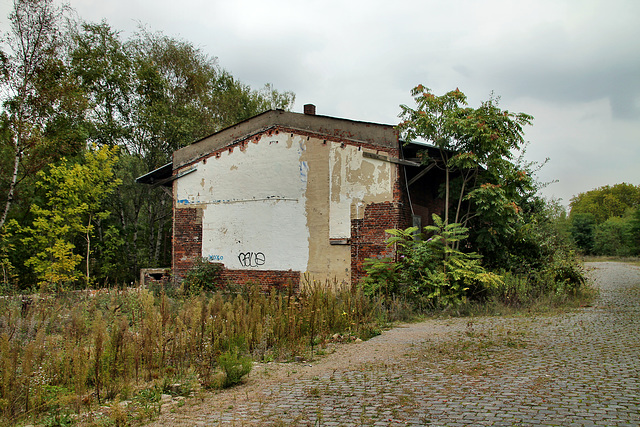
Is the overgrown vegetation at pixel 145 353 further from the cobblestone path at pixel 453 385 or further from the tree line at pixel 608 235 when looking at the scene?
the tree line at pixel 608 235

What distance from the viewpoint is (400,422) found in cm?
406

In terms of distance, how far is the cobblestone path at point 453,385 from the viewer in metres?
4.18

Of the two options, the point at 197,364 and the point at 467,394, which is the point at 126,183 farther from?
the point at 467,394

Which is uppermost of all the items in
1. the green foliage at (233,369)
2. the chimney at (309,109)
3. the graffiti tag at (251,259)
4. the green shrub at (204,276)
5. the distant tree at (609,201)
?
the distant tree at (609,201)

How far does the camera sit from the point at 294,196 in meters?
14.8

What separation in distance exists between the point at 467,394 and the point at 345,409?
4.35 ft

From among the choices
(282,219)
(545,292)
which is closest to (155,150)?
(282,219)

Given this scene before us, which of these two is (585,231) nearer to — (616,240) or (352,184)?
(616,240)

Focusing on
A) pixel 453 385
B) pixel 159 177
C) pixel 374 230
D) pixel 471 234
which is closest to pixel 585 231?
pixel 471 234

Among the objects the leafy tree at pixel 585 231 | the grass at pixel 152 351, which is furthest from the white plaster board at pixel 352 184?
the leafy tree at pixel 585 231

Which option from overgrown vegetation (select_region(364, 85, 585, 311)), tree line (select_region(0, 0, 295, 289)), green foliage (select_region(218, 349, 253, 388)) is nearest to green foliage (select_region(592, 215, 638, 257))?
tree line (select_region(0, 0, 295, 289))

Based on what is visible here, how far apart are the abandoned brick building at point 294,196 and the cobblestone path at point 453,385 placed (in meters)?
5.76

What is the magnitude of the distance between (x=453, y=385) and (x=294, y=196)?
10.2 metres

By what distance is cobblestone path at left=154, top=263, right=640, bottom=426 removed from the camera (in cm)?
418
